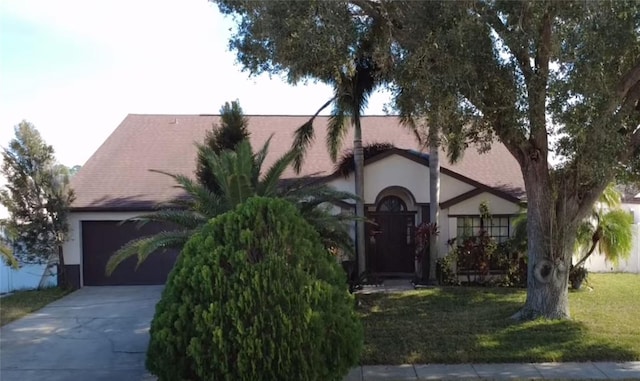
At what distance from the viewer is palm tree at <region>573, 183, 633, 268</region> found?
48.3 ft

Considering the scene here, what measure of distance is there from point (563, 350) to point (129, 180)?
1350 centimetres

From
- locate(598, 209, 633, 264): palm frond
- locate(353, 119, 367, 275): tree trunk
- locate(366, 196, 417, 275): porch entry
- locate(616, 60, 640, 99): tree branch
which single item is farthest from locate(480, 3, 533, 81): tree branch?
locate(366, 196, 417, 275): porch entry

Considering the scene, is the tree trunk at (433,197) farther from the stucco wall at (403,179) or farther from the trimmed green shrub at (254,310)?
the trimmed green shrub at (254,310)

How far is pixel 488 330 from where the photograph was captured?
9766mm

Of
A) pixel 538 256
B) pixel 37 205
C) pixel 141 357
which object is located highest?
pixel 37 205

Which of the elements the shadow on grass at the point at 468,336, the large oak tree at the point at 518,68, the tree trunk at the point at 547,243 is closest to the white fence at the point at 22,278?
the shadow on grass at the point at 468,336

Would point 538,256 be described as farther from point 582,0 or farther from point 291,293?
point 291,293

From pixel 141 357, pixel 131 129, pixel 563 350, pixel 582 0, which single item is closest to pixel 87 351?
pixel 141 357

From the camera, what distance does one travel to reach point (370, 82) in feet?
47.5

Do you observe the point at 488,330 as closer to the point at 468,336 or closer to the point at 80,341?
the point at 468,336

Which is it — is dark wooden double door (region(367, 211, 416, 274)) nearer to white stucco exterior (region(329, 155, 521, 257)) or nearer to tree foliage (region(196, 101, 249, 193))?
white stucco exterior (region(329, 155, 521, 257))

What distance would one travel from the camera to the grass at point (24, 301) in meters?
12.2

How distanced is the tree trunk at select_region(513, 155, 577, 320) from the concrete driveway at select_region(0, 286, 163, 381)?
6844 mm

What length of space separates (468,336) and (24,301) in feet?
35.1
